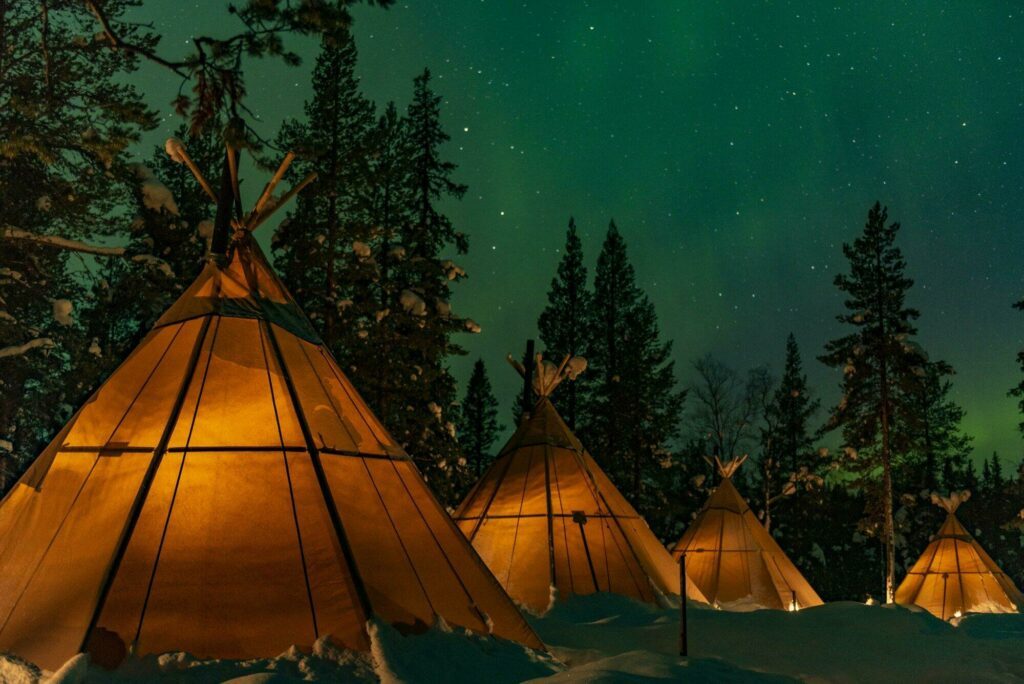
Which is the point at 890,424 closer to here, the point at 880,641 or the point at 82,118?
the point at 880,641

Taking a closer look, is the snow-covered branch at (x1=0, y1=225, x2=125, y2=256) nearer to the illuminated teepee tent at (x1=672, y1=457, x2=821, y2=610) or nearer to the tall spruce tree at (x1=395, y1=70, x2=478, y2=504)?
the tall spruce tree at (x1=395, y1=70, x2=478, y2=504)

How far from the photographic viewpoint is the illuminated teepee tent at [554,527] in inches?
473

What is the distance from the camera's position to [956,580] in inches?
881

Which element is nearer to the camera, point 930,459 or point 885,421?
point 885,421

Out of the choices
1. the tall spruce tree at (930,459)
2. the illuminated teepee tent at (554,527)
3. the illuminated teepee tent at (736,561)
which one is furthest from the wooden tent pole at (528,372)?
the tall spruce tree at (930,459)

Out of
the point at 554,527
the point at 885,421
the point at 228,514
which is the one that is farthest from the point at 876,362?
the point at 228,514

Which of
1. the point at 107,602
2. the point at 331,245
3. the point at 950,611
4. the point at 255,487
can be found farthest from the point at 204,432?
the point at 950,611

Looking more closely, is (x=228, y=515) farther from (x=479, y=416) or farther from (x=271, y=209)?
(x=479, y=416)

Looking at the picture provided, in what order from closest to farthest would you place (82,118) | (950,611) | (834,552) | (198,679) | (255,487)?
1. (198,679)
2. (255,487)
3. (82,118)
4. (950,611)
5. (834,552)

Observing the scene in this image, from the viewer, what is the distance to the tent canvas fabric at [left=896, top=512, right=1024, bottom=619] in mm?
21734

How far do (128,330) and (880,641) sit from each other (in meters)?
20.3

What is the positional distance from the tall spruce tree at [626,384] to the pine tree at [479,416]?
12458mm

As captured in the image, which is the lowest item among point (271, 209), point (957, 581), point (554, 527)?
point (957, 581)

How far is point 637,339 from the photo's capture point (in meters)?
30.7
